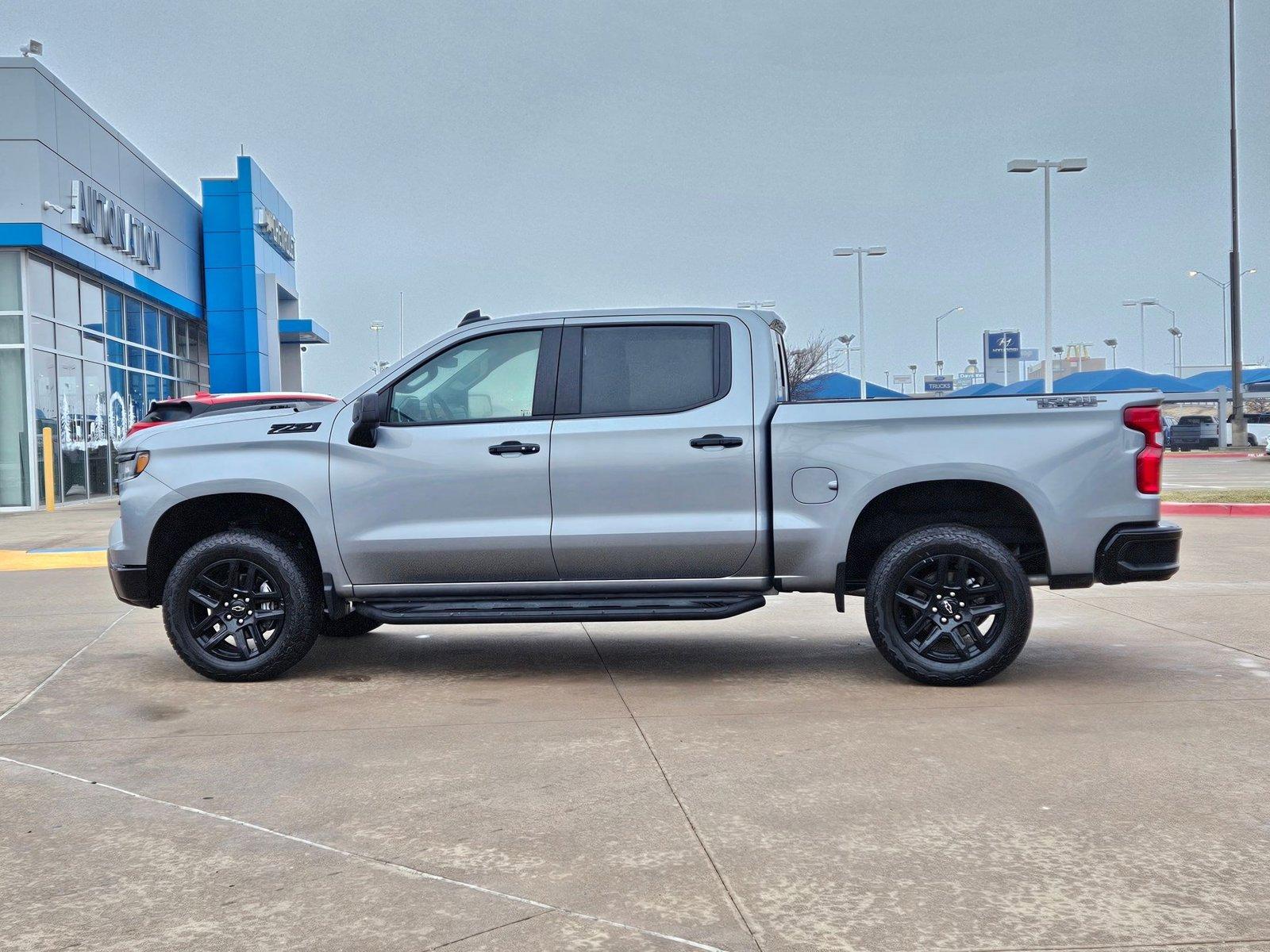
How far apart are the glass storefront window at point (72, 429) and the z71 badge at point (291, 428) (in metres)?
21.1

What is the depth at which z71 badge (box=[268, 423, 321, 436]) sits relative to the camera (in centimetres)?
680

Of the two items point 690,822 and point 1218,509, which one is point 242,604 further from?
point 1218,509

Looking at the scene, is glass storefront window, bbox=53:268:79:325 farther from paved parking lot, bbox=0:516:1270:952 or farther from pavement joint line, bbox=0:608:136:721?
paved parking lot, bbox=0:516:1270:952

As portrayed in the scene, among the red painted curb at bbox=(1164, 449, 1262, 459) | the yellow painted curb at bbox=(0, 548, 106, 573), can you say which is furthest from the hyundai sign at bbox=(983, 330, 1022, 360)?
the yellow painted curb at bbox=(0, 548, 106, 573)

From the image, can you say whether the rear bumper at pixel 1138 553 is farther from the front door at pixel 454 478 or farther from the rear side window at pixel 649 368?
the front door at pixel 454 478

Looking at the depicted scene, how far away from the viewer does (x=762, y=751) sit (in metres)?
5.17

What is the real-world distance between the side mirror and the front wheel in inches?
109

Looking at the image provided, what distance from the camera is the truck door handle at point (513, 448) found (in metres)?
6.57

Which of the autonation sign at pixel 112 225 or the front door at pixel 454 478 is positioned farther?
the autonation sign at pixel 112 225

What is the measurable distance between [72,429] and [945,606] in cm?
2423

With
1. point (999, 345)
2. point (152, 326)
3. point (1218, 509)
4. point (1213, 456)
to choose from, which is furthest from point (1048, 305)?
point (999, 345)

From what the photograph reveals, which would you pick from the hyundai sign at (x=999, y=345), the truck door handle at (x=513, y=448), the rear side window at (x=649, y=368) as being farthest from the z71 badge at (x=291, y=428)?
the hyundai sign at (x=999, y=345)

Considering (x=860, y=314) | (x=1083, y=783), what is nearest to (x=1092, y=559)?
(x=1083, y=783)

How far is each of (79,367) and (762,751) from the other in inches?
988
